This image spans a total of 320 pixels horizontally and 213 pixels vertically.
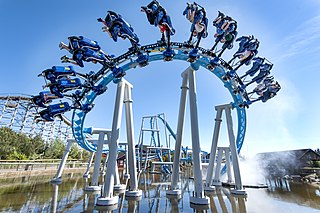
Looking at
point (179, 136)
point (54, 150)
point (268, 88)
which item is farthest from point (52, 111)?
point (54, 150)

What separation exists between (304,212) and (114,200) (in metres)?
7.84

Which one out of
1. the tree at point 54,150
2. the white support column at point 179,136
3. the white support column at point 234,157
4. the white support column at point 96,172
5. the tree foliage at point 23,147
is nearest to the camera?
the white support column at point 179,136

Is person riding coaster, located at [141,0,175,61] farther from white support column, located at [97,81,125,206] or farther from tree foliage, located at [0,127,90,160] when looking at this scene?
tree foliage, located at [0,127,90,160]

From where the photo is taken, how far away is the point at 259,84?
11.7 m

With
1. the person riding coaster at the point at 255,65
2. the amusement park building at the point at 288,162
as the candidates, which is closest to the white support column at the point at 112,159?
the person riding coaster at the point at 255,65

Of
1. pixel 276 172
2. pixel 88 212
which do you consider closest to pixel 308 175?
pixel 276 172

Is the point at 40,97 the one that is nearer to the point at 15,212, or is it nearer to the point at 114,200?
the point at 15,212

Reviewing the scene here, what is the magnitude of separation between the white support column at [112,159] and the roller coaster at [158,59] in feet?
4.27

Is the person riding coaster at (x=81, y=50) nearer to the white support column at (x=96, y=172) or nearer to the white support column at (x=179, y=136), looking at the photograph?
the white support column at (x=179, y=136)

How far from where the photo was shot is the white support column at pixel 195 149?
8.24m

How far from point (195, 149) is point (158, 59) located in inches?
214

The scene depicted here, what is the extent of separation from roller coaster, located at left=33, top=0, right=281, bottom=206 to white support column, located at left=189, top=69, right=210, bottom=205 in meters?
0.11

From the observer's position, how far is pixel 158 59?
1069 cm

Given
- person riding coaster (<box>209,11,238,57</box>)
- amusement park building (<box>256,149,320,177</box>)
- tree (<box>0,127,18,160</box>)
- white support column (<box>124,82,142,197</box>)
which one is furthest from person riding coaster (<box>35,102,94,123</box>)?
amusement park building (<box>256,149,320,177</box>)
